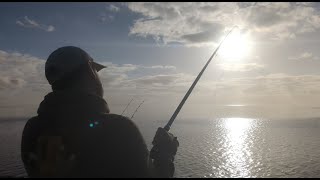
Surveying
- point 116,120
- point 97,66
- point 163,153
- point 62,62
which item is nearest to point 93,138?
point 116,120

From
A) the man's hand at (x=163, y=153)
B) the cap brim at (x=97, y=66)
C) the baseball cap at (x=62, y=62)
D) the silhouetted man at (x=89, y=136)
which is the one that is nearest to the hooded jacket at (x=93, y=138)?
the silhouetted man at (x=89, y=136)

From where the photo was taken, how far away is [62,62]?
365 cm

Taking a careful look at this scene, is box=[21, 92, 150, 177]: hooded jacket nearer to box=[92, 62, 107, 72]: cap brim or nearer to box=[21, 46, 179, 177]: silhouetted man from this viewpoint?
box=[21, 46, 179, 177]: silhouetted man

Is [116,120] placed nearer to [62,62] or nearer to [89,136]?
[89,136]

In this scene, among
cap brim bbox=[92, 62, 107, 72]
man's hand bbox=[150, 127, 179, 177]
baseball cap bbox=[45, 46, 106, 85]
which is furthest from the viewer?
man's hand bbox=[150, 127, 179, 177]

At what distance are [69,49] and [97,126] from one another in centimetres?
106

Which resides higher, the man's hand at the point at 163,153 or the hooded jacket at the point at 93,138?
the hooded jacket at the point at 93,138

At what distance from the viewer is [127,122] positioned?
11.0 feet

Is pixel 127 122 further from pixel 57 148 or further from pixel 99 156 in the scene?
pixel 57 148

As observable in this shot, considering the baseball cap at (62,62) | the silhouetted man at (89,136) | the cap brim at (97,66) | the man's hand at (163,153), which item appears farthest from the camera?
the man's hand at (163,153)

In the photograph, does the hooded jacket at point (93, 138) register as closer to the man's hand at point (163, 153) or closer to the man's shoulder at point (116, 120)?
the man's shoulder at point (116, 120)

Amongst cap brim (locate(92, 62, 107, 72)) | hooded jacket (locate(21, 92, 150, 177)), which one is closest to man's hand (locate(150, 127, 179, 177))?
hooded jacket (locate(21, 92, 150, 177))

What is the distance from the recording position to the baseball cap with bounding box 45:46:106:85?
365 centimetres

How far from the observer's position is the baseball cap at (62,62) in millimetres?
3654
